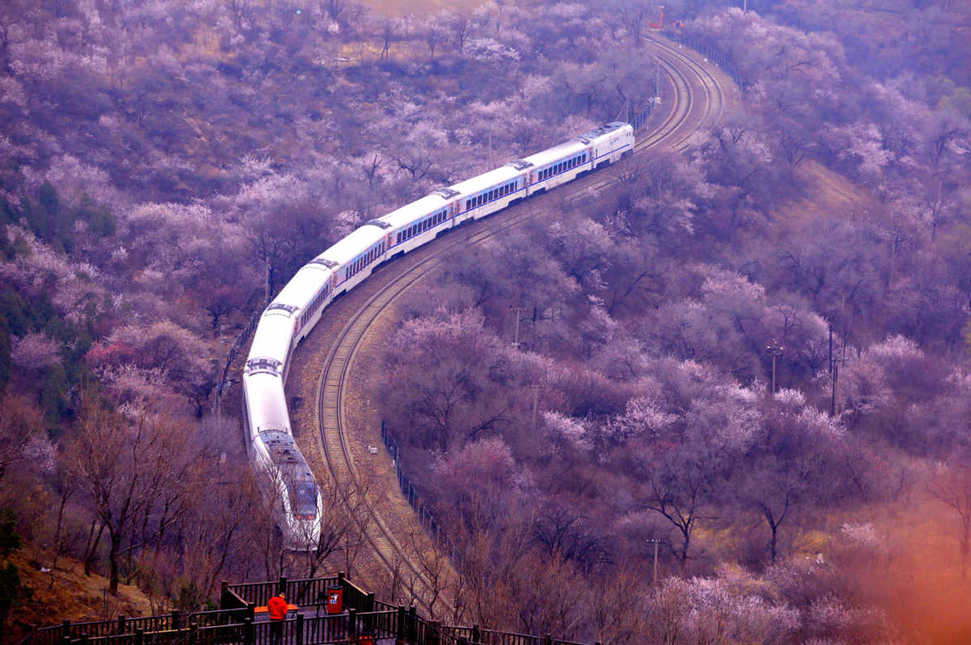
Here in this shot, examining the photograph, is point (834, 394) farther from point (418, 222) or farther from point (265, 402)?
point (265, 402)

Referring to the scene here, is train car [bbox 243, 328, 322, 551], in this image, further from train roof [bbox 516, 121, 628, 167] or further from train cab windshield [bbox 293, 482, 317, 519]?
train roof [bbox 516, 121, 628, 167]

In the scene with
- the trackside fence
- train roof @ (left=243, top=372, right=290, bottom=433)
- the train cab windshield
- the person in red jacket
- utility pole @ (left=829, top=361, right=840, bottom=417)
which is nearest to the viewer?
the person in red jacket

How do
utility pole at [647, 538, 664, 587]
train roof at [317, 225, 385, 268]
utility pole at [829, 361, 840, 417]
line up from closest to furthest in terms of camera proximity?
utility pole at [647, 538, 664, 587] < train roof at [317, 225, 385, 268] < utility pole at [829, 361, 840, 417]

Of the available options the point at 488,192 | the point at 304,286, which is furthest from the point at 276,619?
the point at 488,192

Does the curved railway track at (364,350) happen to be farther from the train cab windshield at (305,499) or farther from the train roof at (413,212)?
the train roof at (413,212)

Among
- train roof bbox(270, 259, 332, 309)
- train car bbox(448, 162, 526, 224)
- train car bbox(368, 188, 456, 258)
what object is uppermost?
train car bbox(448, 162, 526, 224)

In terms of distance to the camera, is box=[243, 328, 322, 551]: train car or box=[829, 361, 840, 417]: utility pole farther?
box=[829, 361, 840, 417]: utility pole

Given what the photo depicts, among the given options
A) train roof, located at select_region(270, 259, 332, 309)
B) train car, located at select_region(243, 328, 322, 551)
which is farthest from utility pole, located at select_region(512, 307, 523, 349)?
train car, located at select_region(243, 328, 322, 551)
